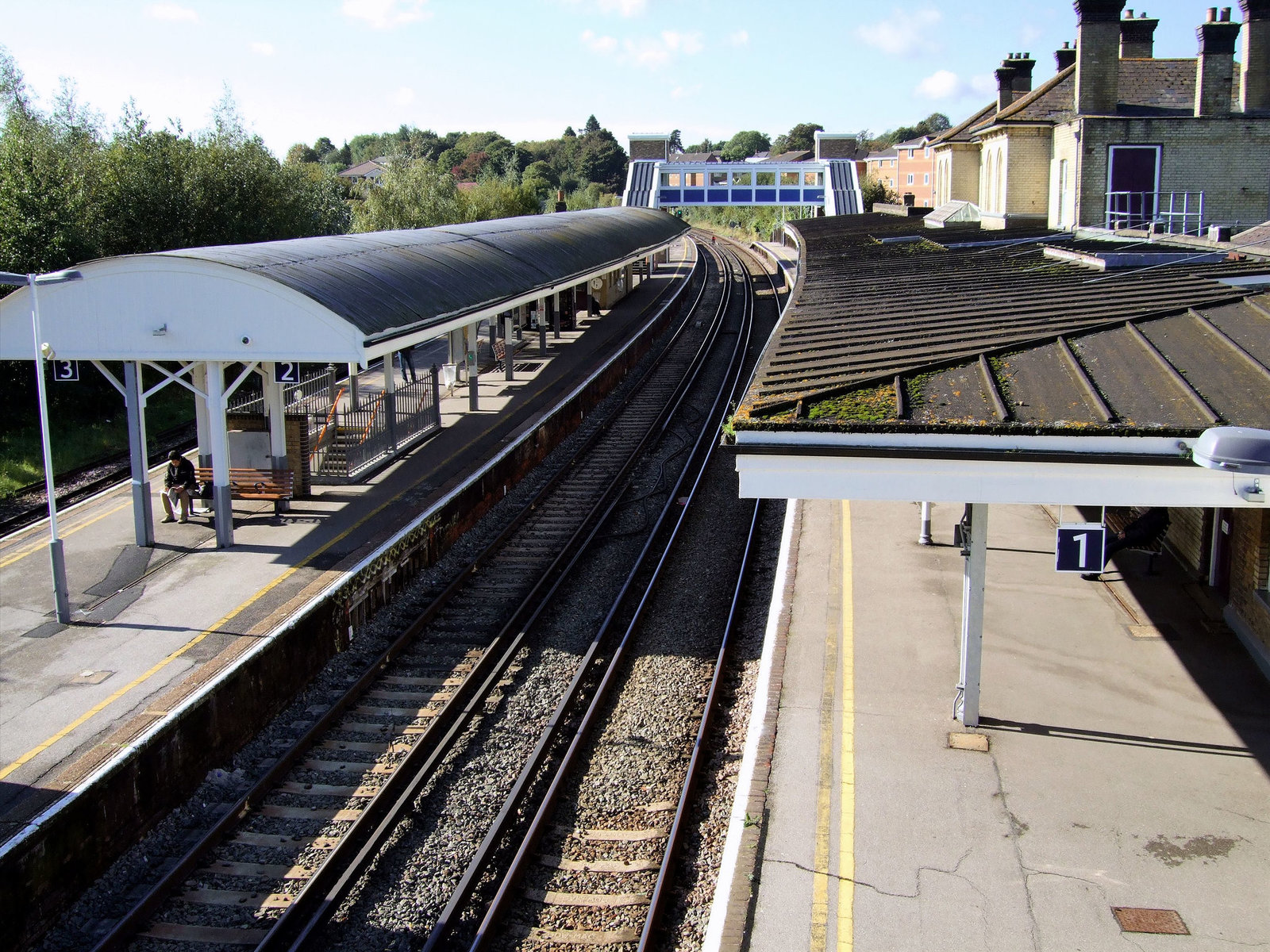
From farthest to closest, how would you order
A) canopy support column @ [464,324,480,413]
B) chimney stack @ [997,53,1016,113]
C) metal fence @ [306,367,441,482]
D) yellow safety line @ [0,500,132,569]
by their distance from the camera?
chimney stack @ [997,53,1016,113]
canopy support column @ [464,324,480,413]
metal fence @ [306,367,441,482]
yellow safety line @ [0,500,132,569]

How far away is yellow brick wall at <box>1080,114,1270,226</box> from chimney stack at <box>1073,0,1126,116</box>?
0.48 m

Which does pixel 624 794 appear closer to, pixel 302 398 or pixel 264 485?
pixel 264 485

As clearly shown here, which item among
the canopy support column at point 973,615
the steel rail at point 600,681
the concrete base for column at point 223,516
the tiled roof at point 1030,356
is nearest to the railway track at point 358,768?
the steel rail at point 600,681

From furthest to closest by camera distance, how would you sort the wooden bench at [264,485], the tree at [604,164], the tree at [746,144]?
the tree at [746,144], the tree at [604,164], the wooden bench at [264,485]

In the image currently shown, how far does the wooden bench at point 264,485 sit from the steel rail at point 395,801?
4202 millimetres

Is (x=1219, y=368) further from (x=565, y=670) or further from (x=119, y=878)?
(x=119, y=878)

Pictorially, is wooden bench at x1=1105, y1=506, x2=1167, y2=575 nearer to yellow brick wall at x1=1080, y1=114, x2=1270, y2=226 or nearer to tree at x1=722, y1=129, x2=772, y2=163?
yellow brick wall at x1=1080, y1=114, x2=1270, y2=226

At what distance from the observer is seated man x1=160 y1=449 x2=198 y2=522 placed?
15.1 m

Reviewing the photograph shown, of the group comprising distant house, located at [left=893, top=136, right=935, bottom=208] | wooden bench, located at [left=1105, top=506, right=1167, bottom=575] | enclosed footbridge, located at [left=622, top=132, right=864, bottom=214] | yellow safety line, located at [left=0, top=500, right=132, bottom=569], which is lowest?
yellow safety line, located at [left=0, top=500, right=132, bottom=569]

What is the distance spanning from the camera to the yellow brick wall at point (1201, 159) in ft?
74.2

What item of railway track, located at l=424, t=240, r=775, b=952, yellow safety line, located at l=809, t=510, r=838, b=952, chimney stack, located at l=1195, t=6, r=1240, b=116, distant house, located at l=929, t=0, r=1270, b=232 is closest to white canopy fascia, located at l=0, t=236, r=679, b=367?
railway track, located at l=424, t=240, r=775, b=952

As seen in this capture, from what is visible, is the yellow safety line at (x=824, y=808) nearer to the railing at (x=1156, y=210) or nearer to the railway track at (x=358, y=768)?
the railway track at (x=358, y=768)

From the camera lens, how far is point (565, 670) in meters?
11.0

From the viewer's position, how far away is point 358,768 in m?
9.28
